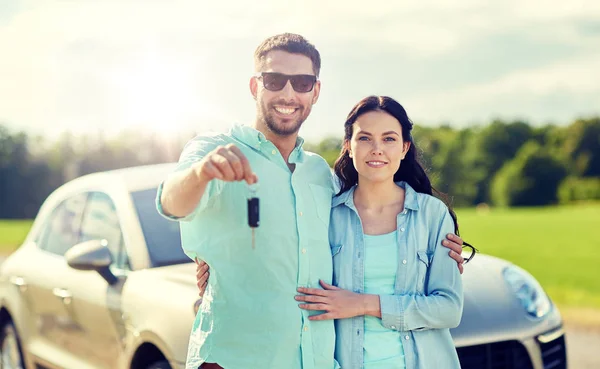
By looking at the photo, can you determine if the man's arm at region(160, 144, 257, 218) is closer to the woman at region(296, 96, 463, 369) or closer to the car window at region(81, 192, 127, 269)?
the woman at region(296, 96, 463, 369)

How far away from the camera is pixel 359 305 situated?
2.63 metres

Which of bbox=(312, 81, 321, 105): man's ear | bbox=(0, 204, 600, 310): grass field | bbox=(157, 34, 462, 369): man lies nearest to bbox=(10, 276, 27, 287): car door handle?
bbox=(157, 34, 462, 369): man

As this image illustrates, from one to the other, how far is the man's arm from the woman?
517 millimetres

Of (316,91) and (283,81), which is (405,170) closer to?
(316,91)

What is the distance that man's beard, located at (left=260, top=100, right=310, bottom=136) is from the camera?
2787 millimetres

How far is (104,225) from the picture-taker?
4.39 meters

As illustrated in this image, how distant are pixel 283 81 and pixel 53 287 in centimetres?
251

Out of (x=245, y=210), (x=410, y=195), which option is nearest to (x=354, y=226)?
(x=410, y=195)

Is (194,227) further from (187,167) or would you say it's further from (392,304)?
(392,304)

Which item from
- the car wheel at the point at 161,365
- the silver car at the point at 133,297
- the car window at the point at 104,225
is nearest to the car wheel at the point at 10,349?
the silver car at the point at 133,297

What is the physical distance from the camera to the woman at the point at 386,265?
264cm

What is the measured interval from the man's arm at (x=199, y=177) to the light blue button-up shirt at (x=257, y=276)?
0.25 ft

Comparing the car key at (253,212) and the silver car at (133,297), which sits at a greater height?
the car key at (253,212)

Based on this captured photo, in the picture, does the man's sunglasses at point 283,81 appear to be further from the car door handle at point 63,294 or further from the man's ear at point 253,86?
the car door handle at point 63,294
